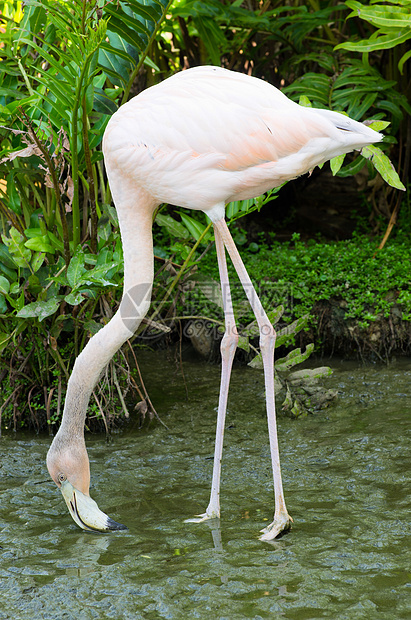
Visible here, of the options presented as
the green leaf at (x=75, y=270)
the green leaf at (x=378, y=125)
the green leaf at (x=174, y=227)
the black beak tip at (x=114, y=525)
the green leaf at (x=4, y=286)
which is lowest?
the black beak tip at (x=114, y=525)

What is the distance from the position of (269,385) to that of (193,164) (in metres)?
1.01

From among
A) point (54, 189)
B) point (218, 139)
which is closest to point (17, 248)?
point (54, 189)

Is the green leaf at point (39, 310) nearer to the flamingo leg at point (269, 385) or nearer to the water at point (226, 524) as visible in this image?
the water at point (226, 524)

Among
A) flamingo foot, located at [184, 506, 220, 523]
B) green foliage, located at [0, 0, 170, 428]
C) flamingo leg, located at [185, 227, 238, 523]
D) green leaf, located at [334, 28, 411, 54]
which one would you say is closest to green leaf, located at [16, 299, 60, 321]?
green foliage, located at [0, 0, 170, 428]

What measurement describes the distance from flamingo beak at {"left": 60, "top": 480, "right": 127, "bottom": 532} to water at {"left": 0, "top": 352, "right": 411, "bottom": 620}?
0.14 feet

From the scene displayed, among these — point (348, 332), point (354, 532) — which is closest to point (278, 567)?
point (354, 532)

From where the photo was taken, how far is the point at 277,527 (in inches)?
110

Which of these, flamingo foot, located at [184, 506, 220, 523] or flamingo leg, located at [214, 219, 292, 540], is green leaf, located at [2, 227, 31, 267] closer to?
flamingo leg, located at [214, 219, 292, 540]

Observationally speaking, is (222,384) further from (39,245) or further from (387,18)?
(387,18)

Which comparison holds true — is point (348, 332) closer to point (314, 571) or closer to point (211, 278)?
point (211, 278)

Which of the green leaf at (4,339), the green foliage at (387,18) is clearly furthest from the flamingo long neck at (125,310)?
the green foliage at (387,18)

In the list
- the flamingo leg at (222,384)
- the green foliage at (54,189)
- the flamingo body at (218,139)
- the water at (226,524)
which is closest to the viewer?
the water at (226,524)

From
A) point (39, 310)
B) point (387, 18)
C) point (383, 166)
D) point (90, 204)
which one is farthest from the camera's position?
→ point (387, 18)

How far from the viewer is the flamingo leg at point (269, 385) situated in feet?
9.20
